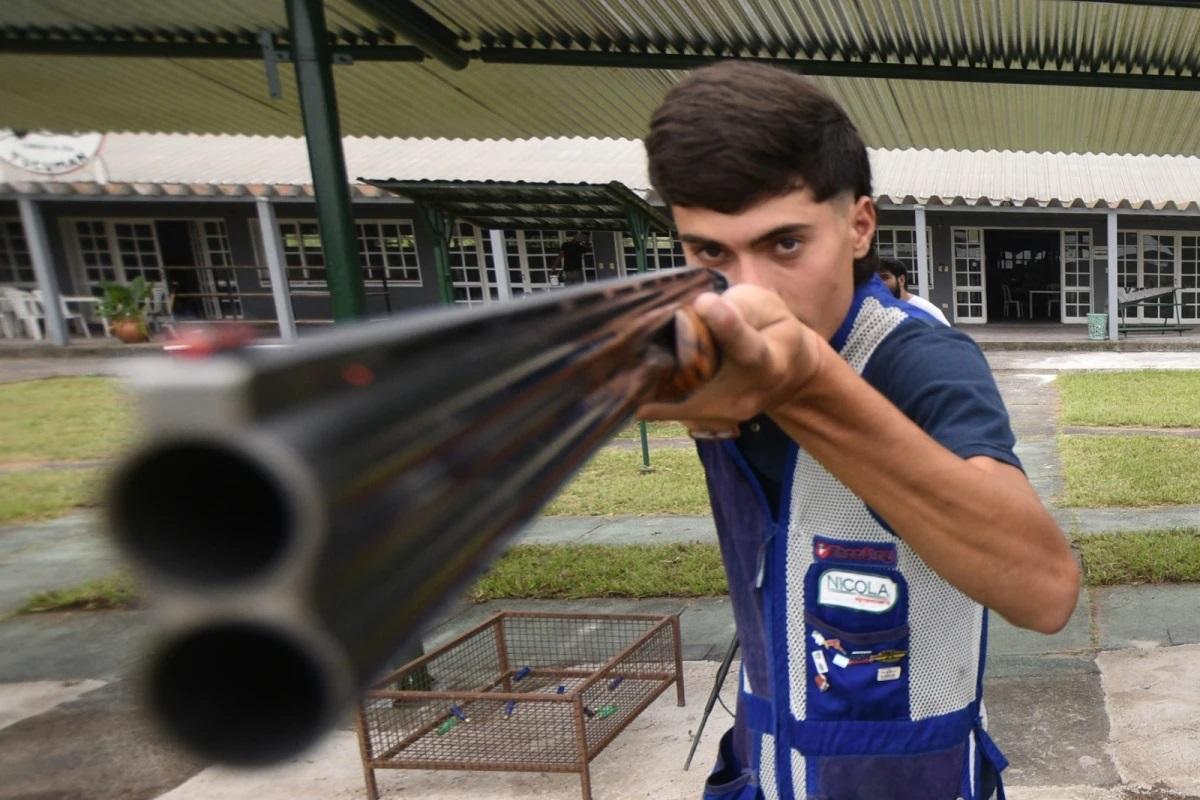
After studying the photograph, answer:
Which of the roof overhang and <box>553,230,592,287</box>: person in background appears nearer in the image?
the roof overhang

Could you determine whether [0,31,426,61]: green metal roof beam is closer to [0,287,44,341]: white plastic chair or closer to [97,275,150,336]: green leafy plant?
[97,275,150,336]: green leafy plant

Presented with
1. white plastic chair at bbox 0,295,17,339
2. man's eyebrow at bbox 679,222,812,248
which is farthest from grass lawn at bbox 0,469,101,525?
man's eyebrow at bbox 679,222,812,248

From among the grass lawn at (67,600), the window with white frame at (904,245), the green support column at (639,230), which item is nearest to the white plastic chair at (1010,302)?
the window with white frame at (904,245)

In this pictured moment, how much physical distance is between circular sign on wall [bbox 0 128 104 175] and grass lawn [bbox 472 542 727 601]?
10.4 feet

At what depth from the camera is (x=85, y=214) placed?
446 centimetres

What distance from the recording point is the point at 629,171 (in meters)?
15.2

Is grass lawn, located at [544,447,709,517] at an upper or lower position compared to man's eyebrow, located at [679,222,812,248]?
lower

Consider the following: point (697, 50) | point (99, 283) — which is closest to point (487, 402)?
point (697, 50)

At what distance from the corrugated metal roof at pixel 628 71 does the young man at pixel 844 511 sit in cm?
276

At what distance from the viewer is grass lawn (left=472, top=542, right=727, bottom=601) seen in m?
5.13

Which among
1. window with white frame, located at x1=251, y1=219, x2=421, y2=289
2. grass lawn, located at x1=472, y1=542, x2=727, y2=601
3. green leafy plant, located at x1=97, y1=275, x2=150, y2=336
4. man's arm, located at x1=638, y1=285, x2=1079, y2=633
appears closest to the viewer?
man's arm, located at x1=638, y1=285, x2=1079, y2=633

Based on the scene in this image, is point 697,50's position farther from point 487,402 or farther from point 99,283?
point 487,402

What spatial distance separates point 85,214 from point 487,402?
487 centimetres

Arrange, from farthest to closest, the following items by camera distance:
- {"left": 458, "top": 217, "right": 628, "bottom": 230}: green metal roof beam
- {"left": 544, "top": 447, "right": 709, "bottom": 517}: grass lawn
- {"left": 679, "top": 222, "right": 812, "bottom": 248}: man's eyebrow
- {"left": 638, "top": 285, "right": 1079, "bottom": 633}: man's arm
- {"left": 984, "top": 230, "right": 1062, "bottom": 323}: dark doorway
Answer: {"left": 984, "top": 230, "right": 1062, "bottom": 323}: dark doorway < {"left": 458, "top": 217, "right": 628, "bottom": 230}: green metal roof beam < {"left": 544, "top": 447, "right": 709, "bottom": 517}: grass lawn < {"left": 679, "top": 222, "right": 812, "bottom": 248}: man's eyebrow < {"left": 638, "top": 285, "right": 1079, "bottom": 633}: man's arm
